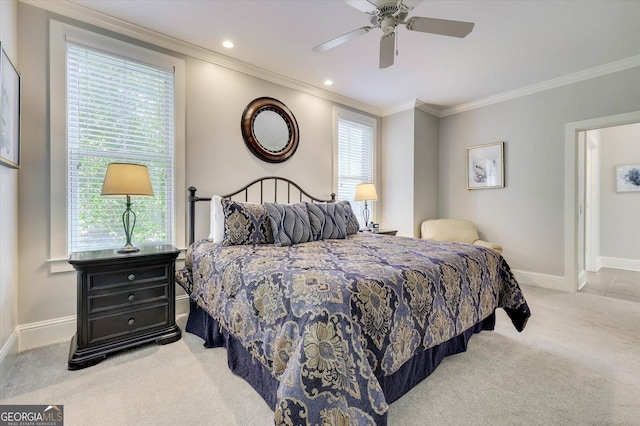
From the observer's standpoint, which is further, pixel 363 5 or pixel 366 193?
pixel 366 193

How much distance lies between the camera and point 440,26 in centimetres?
195

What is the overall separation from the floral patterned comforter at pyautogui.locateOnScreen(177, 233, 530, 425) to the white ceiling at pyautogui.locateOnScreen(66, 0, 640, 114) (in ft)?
6.56

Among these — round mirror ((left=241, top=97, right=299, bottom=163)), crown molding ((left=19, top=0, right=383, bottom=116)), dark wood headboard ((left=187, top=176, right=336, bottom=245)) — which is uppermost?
crown molding ((left=19, top=0, right=383, bottom=116))

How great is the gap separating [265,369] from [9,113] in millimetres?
2354

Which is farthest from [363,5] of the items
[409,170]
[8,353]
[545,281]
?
[545,281]

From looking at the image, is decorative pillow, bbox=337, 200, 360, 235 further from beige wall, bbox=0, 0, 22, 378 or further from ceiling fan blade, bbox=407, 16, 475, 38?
beige wall, bbox=0, 0, 22, 378

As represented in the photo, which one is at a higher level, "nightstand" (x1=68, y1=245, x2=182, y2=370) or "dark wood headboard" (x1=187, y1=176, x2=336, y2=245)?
"dark wood headboard" (x1=187, y1=176, x2=336, y2=245)

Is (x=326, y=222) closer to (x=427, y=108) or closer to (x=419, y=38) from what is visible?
(x=419, y=38)

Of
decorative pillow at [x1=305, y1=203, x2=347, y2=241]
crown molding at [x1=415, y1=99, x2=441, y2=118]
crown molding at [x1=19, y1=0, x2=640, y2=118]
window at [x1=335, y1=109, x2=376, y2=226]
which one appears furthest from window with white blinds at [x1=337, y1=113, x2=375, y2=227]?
decorative pillow at [x1=305, y1=203, x2=347, y2=241]

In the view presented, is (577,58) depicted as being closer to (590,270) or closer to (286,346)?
(590,270)

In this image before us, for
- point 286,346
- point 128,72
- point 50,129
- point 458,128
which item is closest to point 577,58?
point 458,128

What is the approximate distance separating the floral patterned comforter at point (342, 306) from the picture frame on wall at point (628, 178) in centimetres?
470

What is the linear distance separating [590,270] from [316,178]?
17.0ft

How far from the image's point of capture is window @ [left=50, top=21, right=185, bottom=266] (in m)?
2.30
